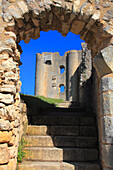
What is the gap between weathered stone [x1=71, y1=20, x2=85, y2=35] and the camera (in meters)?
3.89

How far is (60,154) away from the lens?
11.7ft

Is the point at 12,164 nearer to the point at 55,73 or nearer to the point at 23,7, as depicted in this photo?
the point at 23,7

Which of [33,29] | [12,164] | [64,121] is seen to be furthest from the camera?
[64,121]

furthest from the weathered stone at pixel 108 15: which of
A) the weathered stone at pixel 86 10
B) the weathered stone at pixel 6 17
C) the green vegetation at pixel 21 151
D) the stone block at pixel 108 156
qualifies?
the green vegetation at pixel 21 151

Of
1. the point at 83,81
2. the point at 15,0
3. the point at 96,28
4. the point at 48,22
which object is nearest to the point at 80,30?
the point at 96,28

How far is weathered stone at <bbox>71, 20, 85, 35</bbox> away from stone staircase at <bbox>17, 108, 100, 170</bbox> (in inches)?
98.5

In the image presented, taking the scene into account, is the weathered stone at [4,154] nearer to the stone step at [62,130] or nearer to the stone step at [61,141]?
the stone step at [61,141]

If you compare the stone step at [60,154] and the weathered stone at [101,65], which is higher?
the weathered stone at [101,65]

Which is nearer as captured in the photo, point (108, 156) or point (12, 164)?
point (108, 156)

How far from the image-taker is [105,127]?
2.79 m

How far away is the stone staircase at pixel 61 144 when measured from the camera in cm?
328

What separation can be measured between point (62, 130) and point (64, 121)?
48cm

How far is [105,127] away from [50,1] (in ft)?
9.67

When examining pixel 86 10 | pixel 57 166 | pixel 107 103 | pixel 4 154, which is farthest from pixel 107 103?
pixel 86 10
